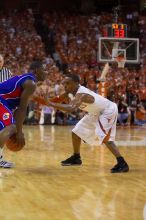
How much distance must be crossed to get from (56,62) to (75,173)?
16656mm

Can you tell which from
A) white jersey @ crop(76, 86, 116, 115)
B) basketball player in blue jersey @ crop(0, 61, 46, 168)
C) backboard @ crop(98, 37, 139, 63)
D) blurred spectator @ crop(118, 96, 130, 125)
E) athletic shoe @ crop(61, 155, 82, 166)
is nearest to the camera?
basketball player in blue jersey @ crop(0, 61, 46, 168)

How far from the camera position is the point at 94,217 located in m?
4.43

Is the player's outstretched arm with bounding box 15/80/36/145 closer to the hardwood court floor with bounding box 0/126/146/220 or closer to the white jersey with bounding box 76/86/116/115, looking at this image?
the hardwood court floor with bounding box 0/126/146/220

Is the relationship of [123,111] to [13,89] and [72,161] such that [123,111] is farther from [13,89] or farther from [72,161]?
[13,89]

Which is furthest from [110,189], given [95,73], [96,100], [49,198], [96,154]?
[95,73]

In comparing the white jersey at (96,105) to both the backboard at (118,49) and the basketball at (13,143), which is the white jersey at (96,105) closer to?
the basketball at (13,143)

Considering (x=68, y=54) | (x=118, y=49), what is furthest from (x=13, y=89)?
(x=68, y=54)

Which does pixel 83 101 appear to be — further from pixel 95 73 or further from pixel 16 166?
pixel 95 73

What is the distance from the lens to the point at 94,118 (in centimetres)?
781

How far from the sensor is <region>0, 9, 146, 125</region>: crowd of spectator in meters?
19.8

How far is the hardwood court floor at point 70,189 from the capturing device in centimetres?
462

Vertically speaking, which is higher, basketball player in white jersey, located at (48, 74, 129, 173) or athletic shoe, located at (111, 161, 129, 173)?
basketball player in white jersey, located at (48, 74, 129, 173)

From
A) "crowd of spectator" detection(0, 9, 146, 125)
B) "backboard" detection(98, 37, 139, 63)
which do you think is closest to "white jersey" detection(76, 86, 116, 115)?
"backboard" detection(98, 37, 139, 63)

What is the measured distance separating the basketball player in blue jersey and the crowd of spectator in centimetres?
1091
